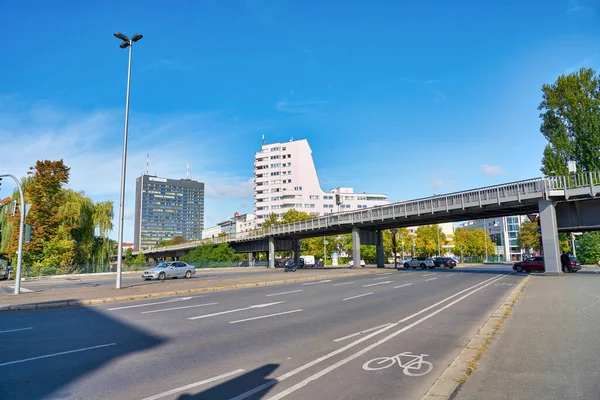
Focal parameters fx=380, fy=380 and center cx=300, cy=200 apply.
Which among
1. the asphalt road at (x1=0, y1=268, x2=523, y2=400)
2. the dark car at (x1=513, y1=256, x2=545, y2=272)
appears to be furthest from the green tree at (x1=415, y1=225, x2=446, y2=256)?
the asphalt road at (x1=0, y1=268, x2=523, y2=400)

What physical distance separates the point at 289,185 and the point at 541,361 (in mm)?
121557

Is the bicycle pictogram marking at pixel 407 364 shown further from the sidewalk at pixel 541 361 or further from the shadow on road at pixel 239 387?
the shadow on road at pixel 239 387

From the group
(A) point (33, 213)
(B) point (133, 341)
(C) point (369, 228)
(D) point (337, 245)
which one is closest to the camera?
(B) point (133, 341)

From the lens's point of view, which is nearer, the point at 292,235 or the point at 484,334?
the point at 484,334

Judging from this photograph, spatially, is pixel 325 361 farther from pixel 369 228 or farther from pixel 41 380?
pixel 369 228

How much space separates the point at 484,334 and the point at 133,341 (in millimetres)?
7797

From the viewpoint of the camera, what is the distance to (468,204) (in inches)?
1490

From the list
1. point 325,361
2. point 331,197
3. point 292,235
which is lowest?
point 325,361

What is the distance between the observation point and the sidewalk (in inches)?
196

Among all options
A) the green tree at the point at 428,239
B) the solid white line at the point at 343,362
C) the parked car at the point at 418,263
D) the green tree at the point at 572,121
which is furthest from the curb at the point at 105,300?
the green tree at the point at 428,239

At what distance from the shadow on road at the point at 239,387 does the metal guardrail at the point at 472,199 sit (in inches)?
1324

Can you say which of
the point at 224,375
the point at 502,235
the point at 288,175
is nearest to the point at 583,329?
the point at 224,375

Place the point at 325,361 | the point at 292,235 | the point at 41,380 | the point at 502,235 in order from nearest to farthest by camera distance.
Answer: the point at 41,380 → the point at 325,361 → the point at 292,235 → the point at 502,235

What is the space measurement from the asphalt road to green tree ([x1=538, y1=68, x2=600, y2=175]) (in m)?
41.5
